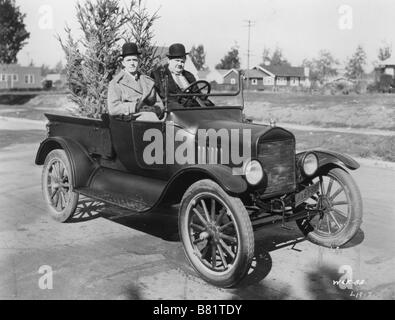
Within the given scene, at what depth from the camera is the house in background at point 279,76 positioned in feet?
269

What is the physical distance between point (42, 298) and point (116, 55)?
8.14 meters

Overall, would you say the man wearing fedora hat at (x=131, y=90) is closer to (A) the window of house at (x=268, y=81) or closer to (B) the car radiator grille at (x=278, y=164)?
(B) the car radiator grille at (x=278, y=164)

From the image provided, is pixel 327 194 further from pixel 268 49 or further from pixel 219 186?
pixel 268 49

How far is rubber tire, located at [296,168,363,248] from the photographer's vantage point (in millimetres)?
4789

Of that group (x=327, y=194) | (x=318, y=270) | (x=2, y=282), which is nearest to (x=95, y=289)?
(x=2, y=282)

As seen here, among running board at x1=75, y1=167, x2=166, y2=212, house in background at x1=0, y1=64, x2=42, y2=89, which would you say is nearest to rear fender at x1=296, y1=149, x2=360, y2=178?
running board at x1=75, y1=167, x2=166, y2=212

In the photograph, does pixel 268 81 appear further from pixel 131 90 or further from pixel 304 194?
pixel 304 194

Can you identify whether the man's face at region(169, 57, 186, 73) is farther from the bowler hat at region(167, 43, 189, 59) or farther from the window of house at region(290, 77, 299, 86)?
the window of house at region(290, 77, 299, 86)

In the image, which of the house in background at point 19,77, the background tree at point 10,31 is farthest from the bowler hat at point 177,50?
the house in background at point 19,77

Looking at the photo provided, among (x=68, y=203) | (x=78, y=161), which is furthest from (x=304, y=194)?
(x=68, y=203)

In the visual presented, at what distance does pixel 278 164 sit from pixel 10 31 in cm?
4288

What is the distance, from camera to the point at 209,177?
4.33 m

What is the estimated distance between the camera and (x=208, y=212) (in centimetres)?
422

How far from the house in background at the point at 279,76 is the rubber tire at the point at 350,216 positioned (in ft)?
248
